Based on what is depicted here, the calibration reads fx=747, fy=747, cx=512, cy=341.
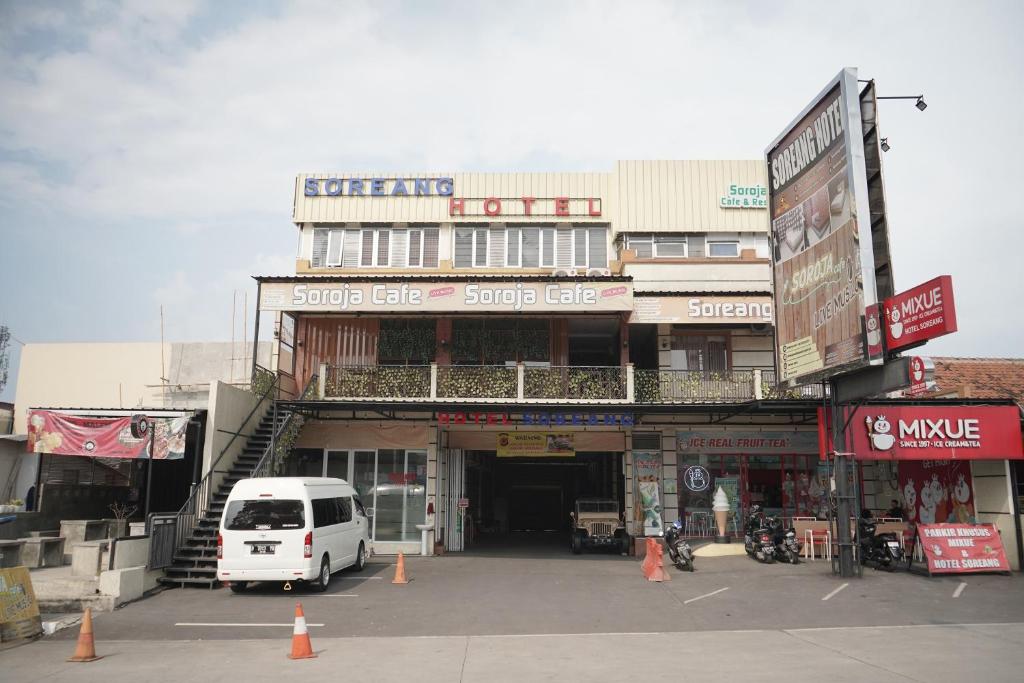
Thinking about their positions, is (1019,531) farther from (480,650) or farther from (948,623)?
(480,650)

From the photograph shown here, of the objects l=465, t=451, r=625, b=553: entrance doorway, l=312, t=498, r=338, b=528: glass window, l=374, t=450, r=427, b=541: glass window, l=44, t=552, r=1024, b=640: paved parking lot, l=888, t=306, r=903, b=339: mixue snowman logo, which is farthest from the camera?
l=465, t=451, r=625, b=553: entrance doorway

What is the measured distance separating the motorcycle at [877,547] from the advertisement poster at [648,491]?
17.7ft

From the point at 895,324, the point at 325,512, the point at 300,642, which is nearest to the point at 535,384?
the point at 325,512

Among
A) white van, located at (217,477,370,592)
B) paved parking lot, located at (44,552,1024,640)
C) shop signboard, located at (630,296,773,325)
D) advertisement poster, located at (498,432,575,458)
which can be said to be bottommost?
paved parking lot, located at (44,552,1024,640)

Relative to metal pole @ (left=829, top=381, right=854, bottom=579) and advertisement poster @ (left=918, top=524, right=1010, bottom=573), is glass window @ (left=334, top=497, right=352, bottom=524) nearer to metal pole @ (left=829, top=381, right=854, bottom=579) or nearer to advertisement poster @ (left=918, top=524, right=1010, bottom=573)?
metal pole @ (left=829, top=381, right=854, bottom=579)

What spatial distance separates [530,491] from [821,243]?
59.9ft

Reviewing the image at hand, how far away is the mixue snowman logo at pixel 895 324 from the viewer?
45.3 feet

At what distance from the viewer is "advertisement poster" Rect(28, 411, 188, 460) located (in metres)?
18.2

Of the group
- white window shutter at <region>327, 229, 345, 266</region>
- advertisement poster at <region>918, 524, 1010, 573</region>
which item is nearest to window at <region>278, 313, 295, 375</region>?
white window shutter at <region>327, 229, 345, 266</region>

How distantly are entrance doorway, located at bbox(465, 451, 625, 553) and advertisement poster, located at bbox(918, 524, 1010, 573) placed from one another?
11875 millimetres

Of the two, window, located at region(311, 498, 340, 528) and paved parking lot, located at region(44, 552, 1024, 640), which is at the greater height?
window, located at region(311, 498, 340, 528)

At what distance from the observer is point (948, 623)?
11.8 meters

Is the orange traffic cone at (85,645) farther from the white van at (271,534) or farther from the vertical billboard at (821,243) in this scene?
the vertical billboard at (821,243)

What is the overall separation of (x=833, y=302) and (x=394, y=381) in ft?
38.0
